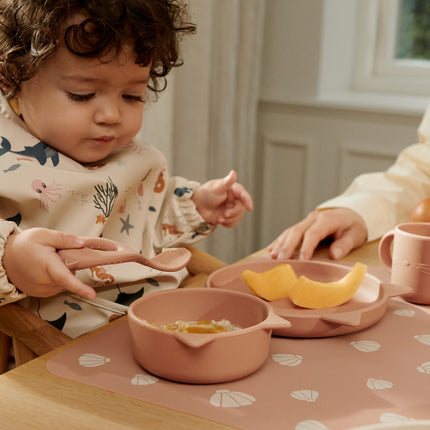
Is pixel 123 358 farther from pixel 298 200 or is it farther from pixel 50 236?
pixel 298 200

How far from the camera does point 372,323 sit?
0.85 meters

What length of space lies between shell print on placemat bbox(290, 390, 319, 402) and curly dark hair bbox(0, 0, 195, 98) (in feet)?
1.91

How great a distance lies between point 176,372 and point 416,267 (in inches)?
16.9

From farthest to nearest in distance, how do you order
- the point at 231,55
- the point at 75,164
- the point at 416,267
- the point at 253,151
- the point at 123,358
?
the point at 253,151 < the point at 231,55 < the point at 75,164 < the point at 416,267 < the point at 123,358

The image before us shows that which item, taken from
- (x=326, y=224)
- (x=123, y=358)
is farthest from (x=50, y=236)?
(x=326, y=224)

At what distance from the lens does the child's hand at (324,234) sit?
117 cm

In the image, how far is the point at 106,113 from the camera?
1021 millimetres

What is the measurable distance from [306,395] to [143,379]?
0.58 ft

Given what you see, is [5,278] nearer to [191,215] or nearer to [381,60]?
[191,215]

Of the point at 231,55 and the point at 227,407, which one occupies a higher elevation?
the point at 231,55

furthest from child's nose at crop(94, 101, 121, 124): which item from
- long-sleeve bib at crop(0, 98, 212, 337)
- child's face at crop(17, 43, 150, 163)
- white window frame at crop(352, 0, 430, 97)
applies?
white window frame at crop(352, 0, 430, 97)

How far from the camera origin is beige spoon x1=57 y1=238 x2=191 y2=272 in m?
0.72

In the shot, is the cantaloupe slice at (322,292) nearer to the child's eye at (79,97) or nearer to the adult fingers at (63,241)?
the adult fingers at (63,241)

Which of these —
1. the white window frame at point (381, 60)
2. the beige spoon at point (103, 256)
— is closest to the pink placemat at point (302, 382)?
the beige spoon at point (103, 256)
